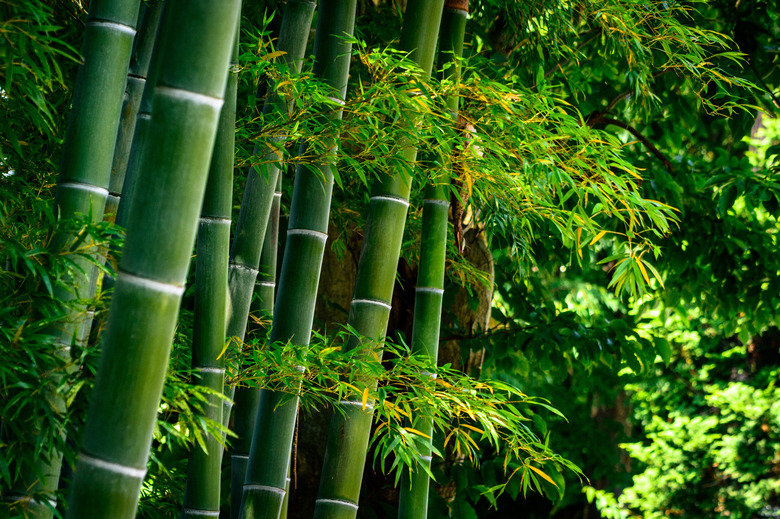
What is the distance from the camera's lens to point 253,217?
191 cm

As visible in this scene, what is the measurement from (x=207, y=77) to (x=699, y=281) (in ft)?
11.4

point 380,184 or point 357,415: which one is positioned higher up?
point 380,184

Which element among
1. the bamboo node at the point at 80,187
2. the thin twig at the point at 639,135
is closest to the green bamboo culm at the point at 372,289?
the bamboo node at the point at 80,187

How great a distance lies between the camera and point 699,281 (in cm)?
401

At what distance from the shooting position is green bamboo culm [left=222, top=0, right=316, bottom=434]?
1.88 meters

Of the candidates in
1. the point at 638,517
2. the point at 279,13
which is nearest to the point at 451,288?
the point at 279,13

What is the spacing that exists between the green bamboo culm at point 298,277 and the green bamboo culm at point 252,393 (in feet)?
0.86

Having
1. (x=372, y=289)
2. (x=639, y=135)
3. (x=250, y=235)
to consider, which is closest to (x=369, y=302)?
(x=372, y=289)

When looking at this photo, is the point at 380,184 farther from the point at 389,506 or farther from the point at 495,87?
the point at 389,506

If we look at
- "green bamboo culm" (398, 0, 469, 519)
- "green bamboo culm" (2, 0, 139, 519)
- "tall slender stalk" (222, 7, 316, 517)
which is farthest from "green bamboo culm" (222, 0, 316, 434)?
"green bamboo culm" (2, 0, 139, 519)

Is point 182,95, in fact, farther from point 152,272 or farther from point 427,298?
point 427,298

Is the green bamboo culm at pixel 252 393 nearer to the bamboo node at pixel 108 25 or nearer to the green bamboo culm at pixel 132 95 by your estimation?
the green bamboo culm at pixel 132 95

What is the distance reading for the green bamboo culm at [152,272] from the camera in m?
1.08

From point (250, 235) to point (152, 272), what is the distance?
0.82 metres
